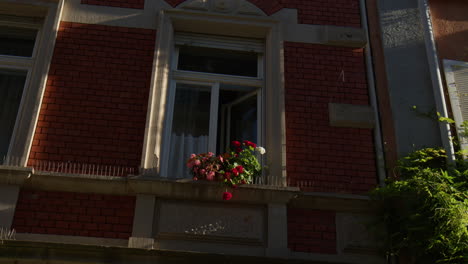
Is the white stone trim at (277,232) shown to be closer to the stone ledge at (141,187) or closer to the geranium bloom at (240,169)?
the stone ledge at (141,187)

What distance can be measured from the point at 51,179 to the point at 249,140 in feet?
7.52

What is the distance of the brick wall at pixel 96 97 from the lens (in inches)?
248

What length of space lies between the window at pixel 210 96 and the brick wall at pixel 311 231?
1.14 meters

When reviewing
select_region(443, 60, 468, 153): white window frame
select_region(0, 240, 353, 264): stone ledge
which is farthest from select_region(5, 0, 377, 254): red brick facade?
select_region(443, 60, 468, 153): white window frame

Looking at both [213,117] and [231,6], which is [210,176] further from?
[231,6]

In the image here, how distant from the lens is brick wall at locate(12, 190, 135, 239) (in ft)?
19.0

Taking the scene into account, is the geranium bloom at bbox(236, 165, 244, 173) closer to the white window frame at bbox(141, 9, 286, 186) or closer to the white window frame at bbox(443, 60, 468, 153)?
the white window frame at bbox(141, 9, 286, 186)

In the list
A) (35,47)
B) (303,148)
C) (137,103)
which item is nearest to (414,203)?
(303,148)

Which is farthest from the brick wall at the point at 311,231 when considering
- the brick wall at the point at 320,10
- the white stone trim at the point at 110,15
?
the white stone trim at the point at 110,15

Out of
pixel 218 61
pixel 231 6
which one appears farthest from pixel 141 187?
pixel 231 6

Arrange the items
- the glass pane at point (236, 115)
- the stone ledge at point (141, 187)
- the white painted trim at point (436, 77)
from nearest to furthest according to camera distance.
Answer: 1. the stone ledge at point (141, 187)
2. the white painted trim at point (436, 77)
3. the glass pane at point (236, 115)

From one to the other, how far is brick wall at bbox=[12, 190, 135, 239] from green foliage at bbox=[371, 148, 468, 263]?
266 centimetres

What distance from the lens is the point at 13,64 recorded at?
6918mm

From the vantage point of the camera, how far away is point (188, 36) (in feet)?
24.5
